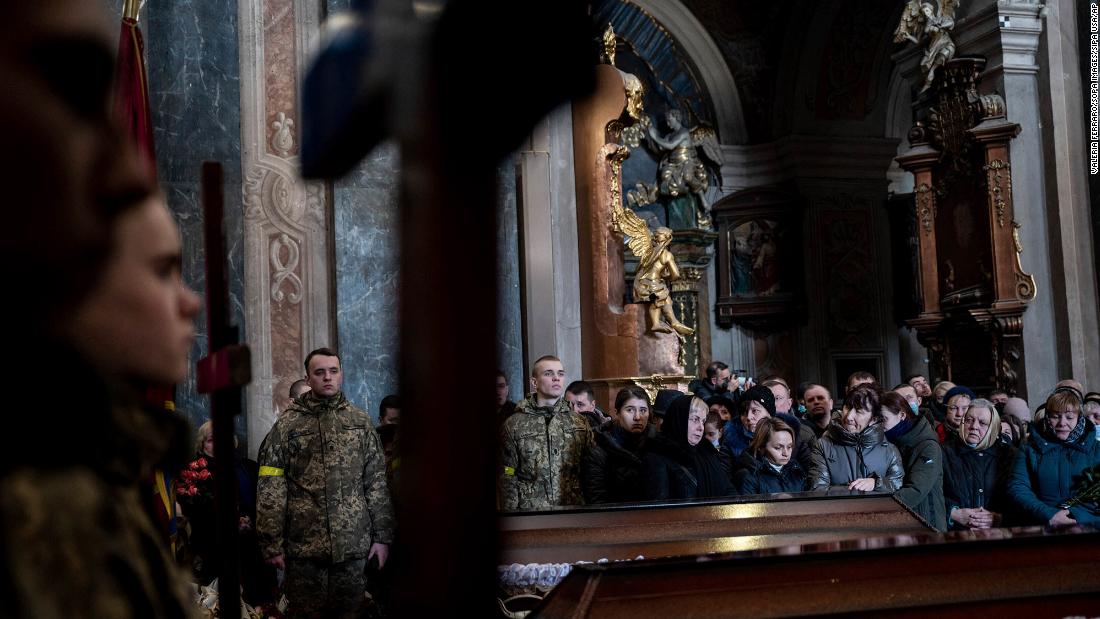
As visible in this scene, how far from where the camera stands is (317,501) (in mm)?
5836

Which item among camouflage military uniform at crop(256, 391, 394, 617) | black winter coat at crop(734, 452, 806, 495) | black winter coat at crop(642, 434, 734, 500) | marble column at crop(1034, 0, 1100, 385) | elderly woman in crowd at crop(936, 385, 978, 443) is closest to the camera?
camouflage military uniform at crop(256, 391, 394, 617)

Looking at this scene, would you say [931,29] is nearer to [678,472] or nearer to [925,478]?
[925,478]

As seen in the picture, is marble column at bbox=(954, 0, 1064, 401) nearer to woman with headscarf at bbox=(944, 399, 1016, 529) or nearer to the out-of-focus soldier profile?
woman with headscarf at bbox=(944, 399, 1016, 529)

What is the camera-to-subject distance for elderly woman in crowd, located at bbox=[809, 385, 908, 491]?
22.6ft

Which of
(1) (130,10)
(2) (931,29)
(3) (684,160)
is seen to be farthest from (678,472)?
(3) (684,160)

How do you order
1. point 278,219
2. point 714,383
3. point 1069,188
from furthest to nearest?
1. point 714,383
2. point 1069,188
3. point 278,219

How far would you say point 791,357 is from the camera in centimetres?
2044

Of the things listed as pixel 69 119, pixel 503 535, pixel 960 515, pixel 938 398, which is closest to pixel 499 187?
pixel 503 535

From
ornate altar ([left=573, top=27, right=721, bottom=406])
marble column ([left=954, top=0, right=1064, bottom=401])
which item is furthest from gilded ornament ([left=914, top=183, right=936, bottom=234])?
ornate altar ([left=573, top=27, right=721, bottom=406])

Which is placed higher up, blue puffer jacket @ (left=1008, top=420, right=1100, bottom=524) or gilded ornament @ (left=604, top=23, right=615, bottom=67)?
gilded ornament @ (left=604, top=23, right=615, bottom=67)

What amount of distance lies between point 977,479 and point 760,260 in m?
13.5

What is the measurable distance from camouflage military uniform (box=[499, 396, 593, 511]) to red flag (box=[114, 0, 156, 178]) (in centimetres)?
268

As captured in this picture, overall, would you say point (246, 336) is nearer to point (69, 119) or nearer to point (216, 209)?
point (216, 209)

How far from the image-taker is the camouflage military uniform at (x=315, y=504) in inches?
228
